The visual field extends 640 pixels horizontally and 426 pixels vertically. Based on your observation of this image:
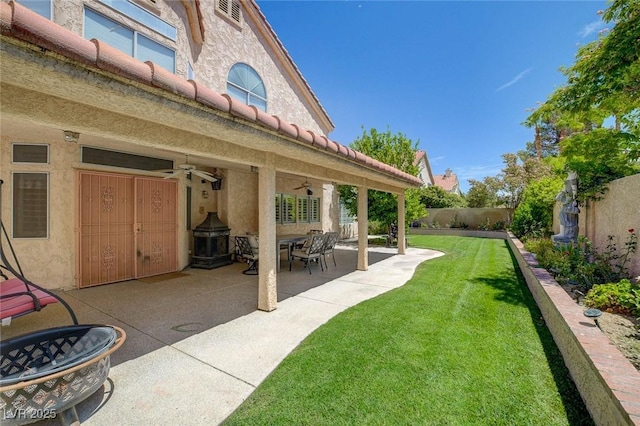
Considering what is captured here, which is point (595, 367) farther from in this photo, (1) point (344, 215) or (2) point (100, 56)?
(1) point (344, 215)

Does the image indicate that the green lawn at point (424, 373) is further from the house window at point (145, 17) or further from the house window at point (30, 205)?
the house window at point (145, 17)

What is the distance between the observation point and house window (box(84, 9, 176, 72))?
6.61 meters

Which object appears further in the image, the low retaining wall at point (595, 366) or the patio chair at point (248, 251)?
the patio chair at point (248, 251)

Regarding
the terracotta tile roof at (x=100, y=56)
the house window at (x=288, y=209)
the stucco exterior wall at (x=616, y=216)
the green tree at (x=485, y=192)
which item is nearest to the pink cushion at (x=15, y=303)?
the terracotta tile roof at (x=100, y=56)

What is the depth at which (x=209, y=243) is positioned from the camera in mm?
9922

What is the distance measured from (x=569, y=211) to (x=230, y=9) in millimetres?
14497

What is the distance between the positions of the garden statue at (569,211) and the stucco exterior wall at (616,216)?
282 mm

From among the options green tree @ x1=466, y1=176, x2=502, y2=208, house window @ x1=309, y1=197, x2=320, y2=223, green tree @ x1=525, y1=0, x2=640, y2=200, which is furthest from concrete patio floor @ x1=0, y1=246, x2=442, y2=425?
green tree @ x1=466, y1=176, x2=502, y2=208

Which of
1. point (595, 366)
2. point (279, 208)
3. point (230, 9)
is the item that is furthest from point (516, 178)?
point (595, 366)

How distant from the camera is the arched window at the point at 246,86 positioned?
1150 cm

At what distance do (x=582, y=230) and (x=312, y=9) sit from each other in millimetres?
13067

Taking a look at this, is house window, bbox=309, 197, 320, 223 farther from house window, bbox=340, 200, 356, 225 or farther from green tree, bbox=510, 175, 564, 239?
green tree, bbox=510, 175, 564, 239

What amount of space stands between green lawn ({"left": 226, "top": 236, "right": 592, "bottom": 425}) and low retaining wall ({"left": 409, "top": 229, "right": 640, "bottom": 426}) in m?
0.20

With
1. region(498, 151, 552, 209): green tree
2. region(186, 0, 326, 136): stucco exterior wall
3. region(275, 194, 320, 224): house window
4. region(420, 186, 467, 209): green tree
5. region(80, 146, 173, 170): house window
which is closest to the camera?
region(80, 146, 173, 170): house window
